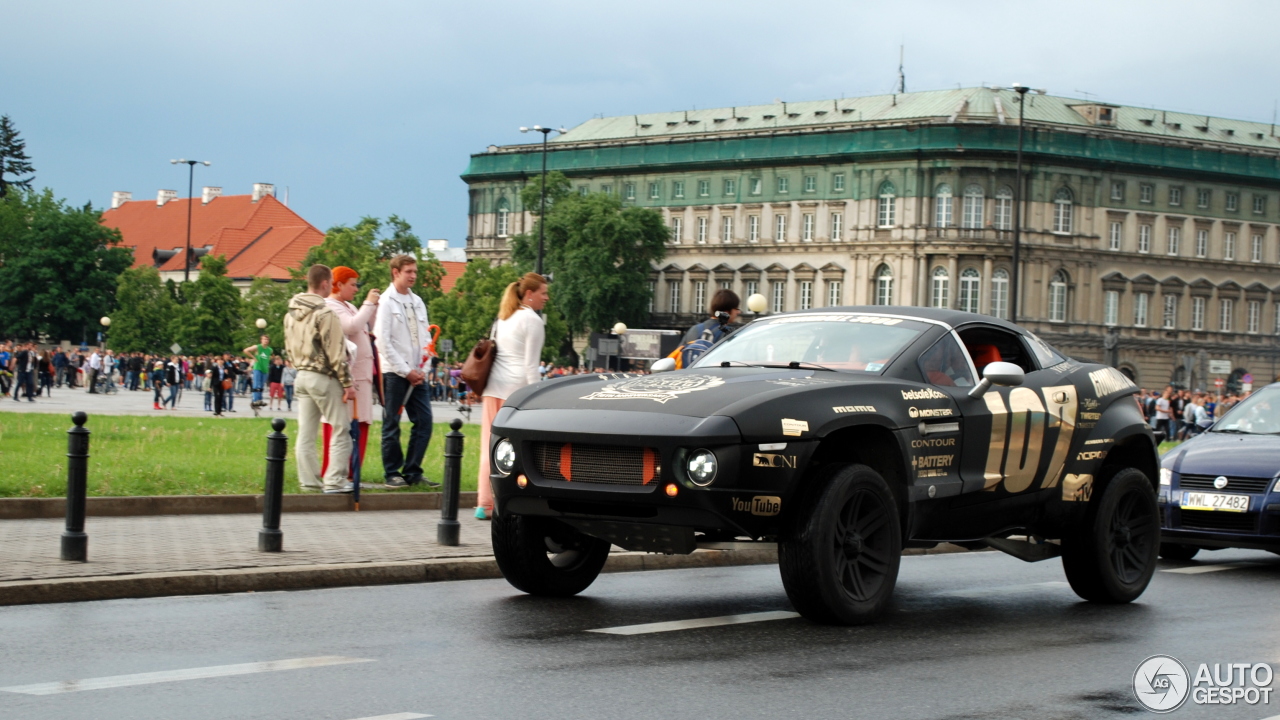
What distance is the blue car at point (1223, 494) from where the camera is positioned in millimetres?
12969

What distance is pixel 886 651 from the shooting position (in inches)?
318

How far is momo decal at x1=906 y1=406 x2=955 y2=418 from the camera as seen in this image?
904cm

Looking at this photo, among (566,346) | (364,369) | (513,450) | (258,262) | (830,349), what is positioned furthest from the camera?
(258,262)

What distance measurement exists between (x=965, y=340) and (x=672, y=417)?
2.67 meters

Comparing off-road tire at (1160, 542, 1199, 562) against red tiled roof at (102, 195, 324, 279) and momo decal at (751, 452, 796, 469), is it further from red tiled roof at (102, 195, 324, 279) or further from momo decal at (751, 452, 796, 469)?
red tiled roof at (102, 195, 324, 279)

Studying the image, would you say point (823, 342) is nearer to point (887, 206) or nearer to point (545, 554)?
point (545, 554)

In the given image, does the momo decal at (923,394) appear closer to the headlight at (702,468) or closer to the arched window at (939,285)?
the headlight at (702,468)

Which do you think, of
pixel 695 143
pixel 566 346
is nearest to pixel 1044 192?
pixel 695 143

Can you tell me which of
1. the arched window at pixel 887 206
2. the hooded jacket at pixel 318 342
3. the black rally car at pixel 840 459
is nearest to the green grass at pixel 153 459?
the hooded jacket at pixel 318 342

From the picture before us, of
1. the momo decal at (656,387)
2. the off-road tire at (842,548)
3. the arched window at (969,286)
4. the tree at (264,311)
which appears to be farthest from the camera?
the arched window at (969,286)

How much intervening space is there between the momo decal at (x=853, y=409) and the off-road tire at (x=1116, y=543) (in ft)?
7.82

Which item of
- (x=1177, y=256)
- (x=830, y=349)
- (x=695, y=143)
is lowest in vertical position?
(x=830, y=349)

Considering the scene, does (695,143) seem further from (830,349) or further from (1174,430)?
(830,349)

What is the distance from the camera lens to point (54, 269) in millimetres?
109250
